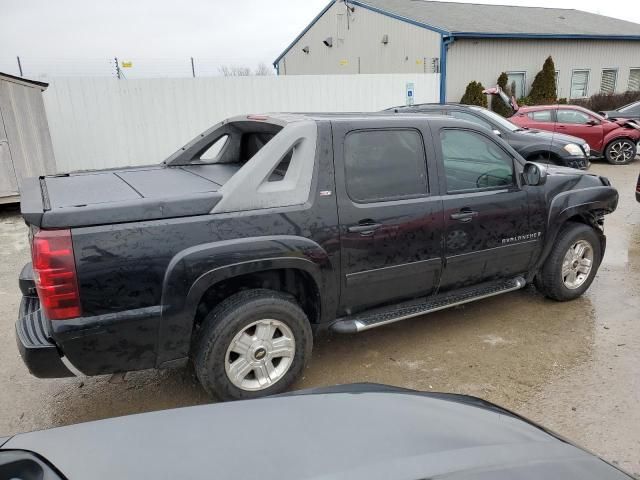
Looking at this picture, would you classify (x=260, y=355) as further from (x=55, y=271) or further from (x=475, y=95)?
(x=475, y=95)

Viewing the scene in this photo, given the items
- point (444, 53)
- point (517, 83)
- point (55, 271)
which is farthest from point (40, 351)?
point (517, 83)

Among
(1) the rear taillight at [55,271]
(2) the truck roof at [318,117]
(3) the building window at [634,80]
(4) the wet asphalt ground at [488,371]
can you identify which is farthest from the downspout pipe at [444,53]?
(1) the rear taillight at [55,271]

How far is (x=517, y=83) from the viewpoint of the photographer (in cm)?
2112

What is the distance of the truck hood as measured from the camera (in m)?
2.55

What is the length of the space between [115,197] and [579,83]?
25.1 metres

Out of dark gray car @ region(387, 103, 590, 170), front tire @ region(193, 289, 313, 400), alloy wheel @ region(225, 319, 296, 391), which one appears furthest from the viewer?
dark gray car @ region(387, 103, 590, 170)

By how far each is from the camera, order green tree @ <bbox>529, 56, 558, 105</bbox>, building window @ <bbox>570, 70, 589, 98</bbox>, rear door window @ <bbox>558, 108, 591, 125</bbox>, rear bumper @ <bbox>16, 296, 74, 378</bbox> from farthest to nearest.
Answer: building window @ <bbox>570, 70, 589, 98</bbox> → green tree @ <bbox>529, 56, 558, 105</bbox> → rear door window @ <bbox>558, 108, 591, 125</bbox> → rear bumper @ <bbox>16, 296, 74, 378</bbox>

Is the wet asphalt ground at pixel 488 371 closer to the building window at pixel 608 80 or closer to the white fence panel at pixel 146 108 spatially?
the white fence panel at pixel 146 108

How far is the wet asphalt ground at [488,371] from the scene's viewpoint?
3.12 metres

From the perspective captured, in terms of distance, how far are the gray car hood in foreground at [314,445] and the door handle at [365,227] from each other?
5.17ft

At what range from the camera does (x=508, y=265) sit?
13.5ft

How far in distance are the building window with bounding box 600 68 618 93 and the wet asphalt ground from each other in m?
23.1

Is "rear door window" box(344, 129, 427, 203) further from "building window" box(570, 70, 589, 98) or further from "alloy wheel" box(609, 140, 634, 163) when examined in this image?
"building window" box(570, 70, 589, 98)

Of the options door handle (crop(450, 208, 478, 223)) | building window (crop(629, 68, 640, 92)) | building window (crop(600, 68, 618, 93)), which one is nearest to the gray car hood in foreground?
door handle (crop(450, 208, 478, 223))
